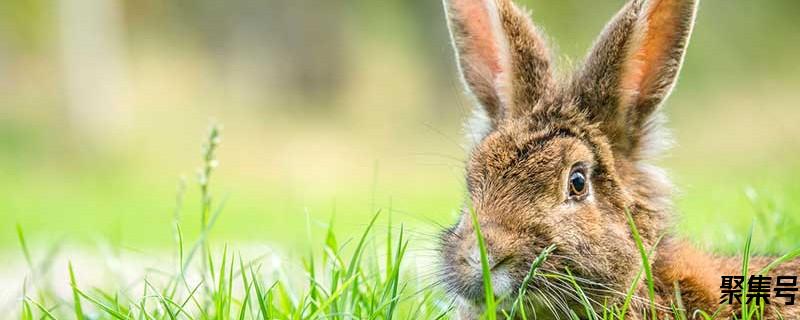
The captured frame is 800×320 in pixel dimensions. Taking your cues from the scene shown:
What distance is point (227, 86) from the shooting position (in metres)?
18.9

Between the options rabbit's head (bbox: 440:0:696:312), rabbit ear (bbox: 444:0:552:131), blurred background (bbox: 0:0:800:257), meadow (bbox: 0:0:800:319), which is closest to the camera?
rabbit's head (bbox: 440:0:696:312)

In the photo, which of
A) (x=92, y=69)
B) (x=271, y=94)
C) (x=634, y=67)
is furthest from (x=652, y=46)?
(x=271, y=94)

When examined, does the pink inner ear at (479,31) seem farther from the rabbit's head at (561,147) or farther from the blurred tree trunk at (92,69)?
the blurred tree trunk at (92,69)

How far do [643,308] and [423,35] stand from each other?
55.4 feet

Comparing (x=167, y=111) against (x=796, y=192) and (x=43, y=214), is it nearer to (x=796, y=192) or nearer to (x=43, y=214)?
(x=43, y=214)

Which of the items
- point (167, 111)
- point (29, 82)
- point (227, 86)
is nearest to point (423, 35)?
point (227, 86)

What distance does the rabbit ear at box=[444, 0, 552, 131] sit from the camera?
373cm

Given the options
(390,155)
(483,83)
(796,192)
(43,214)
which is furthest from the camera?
(390,155)

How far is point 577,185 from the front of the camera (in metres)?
3.34

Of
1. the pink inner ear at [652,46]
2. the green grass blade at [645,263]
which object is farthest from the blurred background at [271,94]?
the green grass blade at [645,263]

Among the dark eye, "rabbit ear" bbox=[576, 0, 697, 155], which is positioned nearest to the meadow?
"rabbit ear" bbox=[576, 0, 697, 155]

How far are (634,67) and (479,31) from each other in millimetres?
622

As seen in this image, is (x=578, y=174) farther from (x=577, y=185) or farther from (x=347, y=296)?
(x=347, y=296)

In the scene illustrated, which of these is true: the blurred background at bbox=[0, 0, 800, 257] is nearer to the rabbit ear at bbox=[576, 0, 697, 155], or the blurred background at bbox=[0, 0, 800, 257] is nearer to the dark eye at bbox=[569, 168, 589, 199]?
the rabbit ear at bbox=[576, 0, 697, 155]
